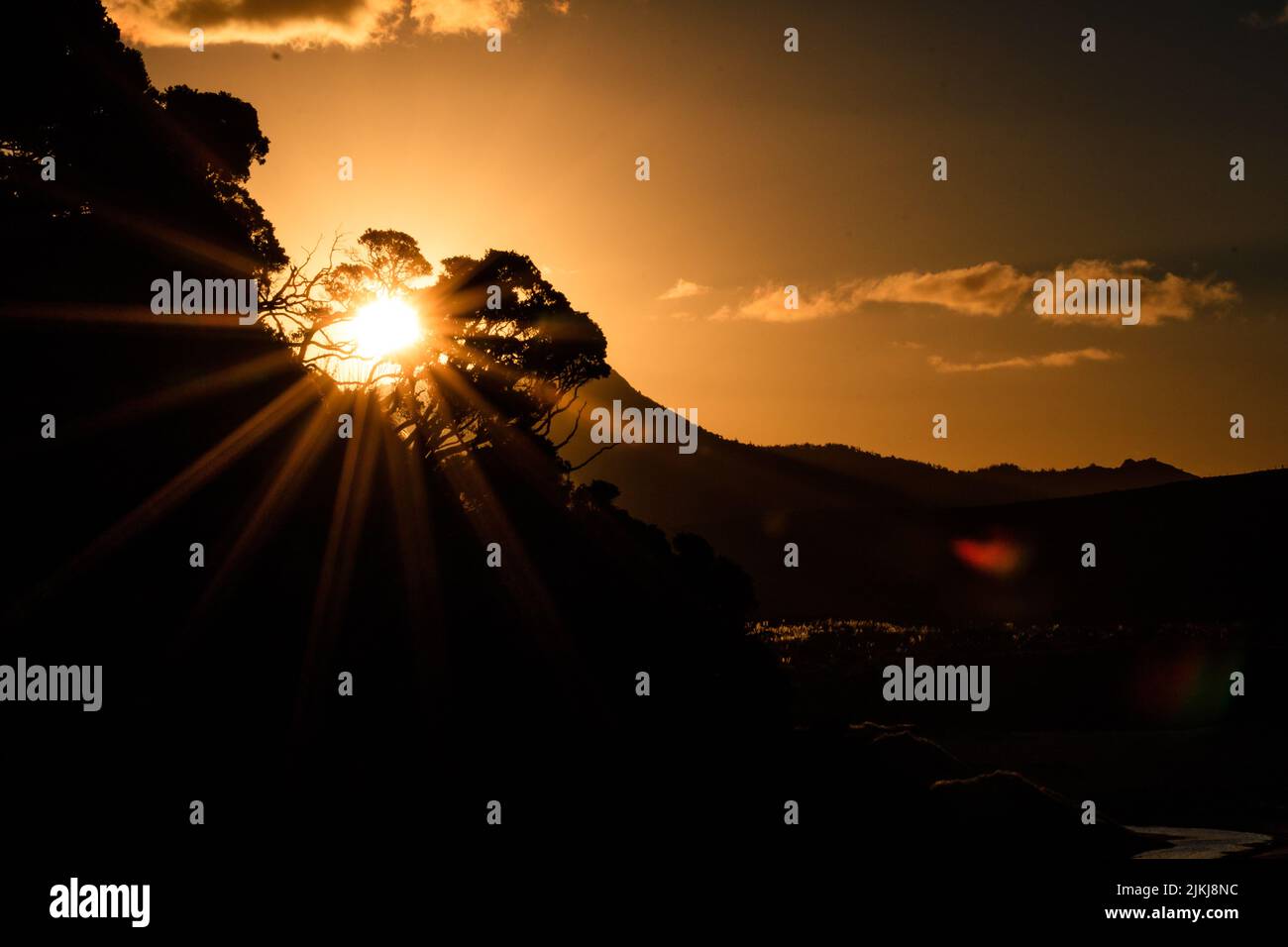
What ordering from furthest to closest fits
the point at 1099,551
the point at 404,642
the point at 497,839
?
the point at 1099,551
the point at 404,642
the point at 497,839

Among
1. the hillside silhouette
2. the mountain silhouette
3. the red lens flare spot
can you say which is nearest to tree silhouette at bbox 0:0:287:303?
the hillside silhouette

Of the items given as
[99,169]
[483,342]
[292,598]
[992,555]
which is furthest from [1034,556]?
[99,169]

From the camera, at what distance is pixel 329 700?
832 inches

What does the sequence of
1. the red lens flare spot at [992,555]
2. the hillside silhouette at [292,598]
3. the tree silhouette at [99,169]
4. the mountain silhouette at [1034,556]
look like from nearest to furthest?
the hillside silhouette at [292,598], the tree silhouette at [99,169], the mountain silhouette at [1034,556], the red lens flare spot at [992,555]

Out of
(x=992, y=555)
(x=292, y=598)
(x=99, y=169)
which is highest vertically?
(x=99, y=169)

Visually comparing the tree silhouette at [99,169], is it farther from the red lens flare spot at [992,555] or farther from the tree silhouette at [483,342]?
the red lens flare spot at [992,555]

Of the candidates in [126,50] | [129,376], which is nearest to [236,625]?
[129,376]

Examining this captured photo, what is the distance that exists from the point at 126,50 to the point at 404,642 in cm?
1562

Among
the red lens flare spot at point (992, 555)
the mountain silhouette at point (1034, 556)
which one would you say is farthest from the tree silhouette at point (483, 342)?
the red lens flare spot at point (992, 555)

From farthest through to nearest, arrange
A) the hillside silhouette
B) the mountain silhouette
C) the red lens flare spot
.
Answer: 1. the red lens flare spot
2. the mountain silhouette
3. the hillside silhouette

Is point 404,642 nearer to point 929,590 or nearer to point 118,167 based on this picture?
point 118,167

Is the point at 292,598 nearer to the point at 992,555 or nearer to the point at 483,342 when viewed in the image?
the point at 483,342

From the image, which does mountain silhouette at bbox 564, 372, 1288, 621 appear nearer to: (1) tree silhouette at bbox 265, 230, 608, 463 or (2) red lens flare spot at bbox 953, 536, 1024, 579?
(2) red lens flare spot at bbox 953, 536, 1024, 579
